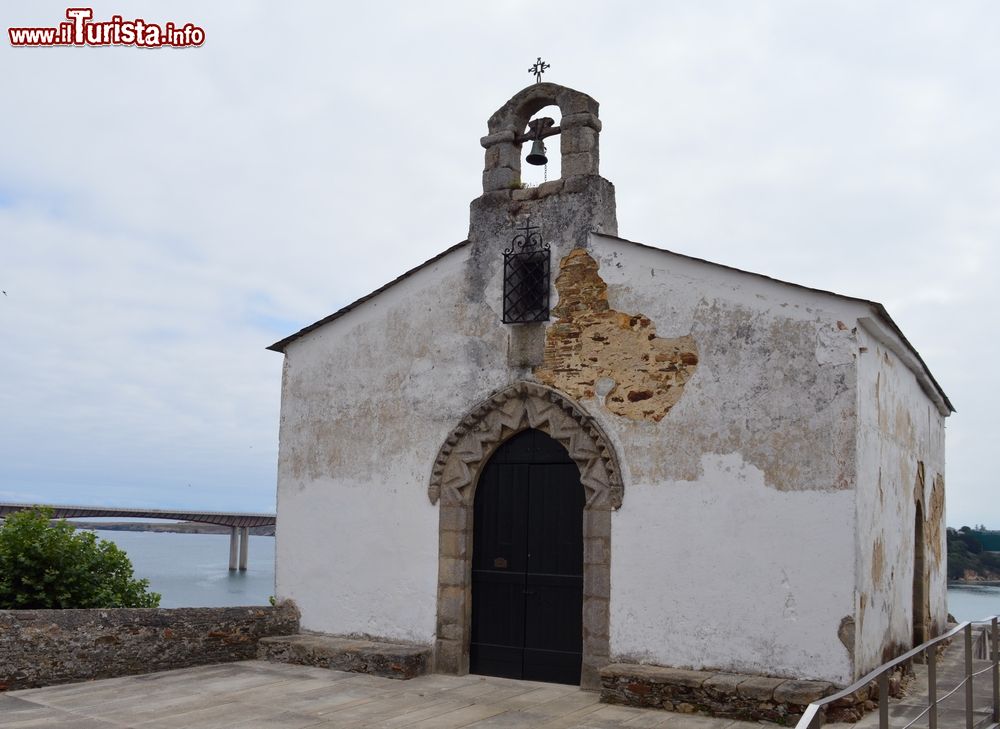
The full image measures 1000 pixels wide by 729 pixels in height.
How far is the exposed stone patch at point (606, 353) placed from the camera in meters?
7.82

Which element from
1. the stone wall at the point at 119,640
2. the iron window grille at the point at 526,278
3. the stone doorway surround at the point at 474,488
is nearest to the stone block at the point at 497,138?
the iron window grille at the point at 526,278

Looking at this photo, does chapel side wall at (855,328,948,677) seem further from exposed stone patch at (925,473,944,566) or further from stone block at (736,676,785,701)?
stone block at (736,676,785,701)

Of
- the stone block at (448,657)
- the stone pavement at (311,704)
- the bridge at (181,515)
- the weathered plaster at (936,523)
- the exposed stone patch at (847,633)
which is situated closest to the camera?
the stone pavement at (311,704)

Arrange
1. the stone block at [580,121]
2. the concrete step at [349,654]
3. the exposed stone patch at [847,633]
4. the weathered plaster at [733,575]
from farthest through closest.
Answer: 1. the stone block at [580,121]
2. the concrete step at [349,654]
3. the weathered plaster at [733,575]
4. the exposed stone patch at [847,633]

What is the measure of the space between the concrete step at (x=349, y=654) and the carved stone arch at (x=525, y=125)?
4.59 meters

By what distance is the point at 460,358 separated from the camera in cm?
894

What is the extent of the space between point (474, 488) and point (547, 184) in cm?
301

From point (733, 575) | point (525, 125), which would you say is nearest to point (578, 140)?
point (525, 125)

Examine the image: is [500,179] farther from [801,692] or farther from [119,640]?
[119,640]

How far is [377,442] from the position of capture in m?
9.34

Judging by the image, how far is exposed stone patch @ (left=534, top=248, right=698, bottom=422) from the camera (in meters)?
7.82

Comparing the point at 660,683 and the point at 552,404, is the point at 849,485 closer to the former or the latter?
the point at 660,683

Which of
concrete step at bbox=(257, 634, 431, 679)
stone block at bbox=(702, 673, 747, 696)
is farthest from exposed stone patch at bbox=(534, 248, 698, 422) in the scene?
concrete step at bbox=(257, 634, 431, 679)

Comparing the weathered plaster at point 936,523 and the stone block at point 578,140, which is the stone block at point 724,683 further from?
the stone block at point 578,140
